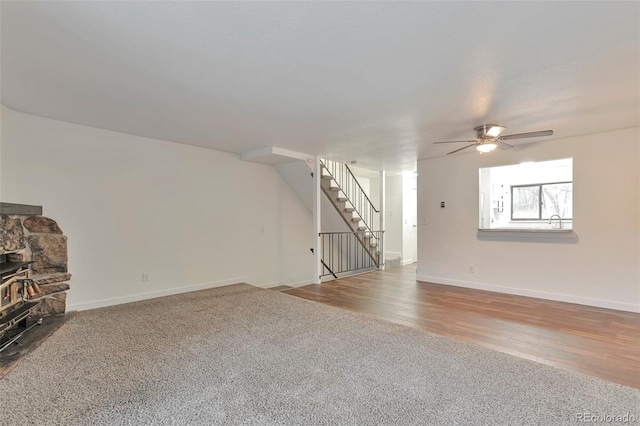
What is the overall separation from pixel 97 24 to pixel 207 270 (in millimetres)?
3771

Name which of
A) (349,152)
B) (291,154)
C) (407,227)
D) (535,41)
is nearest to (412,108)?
(535,41)

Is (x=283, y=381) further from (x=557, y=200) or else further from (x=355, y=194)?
(x=557, y=200)

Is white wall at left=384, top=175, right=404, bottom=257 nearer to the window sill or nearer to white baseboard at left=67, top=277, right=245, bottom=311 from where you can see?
the window sill

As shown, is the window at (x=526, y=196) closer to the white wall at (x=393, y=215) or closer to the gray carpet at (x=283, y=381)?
the white wall at (x=393, y=215)

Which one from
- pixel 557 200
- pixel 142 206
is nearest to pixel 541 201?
pixel 557 200

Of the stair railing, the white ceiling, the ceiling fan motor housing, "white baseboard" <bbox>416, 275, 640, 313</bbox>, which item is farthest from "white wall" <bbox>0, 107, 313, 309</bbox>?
the ceiling fan motor housing

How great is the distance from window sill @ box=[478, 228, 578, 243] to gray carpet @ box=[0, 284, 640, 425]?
268cm

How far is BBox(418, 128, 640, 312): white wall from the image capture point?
148 inches

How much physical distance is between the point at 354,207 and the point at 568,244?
12.9 ft

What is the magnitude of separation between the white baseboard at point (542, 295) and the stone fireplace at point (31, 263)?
5.32 meters

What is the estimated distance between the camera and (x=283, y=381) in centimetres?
207

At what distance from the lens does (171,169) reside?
445 cm

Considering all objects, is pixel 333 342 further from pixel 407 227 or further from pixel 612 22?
pixel 407 227
